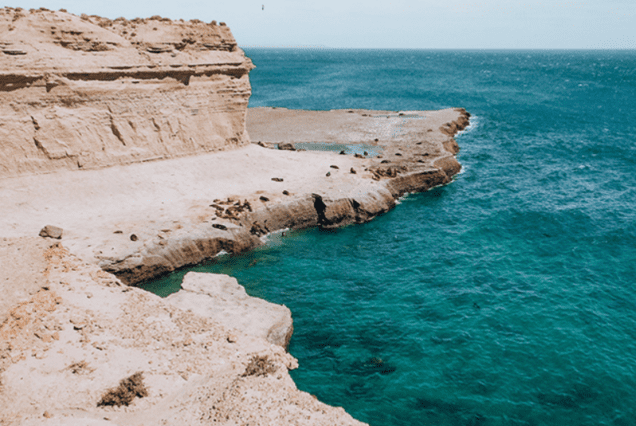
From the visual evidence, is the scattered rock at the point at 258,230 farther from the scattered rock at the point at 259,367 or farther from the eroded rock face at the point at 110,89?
the scattered rock at the point at 259,367

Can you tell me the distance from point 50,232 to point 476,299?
2586cm

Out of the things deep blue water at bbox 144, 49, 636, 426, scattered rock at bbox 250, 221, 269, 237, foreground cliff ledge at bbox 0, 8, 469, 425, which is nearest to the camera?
foreground cliff ledge at bbox 0, 8, 469, 425

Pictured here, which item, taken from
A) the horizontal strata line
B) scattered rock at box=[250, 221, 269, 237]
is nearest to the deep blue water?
scattered rock at box=[250, 221, 269, 237]

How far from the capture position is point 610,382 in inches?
771

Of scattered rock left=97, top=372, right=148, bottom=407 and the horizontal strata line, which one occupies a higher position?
the horizontal strata line

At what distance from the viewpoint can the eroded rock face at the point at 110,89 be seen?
3091 centimetres

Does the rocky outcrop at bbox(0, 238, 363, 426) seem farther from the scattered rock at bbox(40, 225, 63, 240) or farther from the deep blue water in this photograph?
the scattered rock at bbox(40, 225, 63, 240)

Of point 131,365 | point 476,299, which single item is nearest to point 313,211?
point 476,299

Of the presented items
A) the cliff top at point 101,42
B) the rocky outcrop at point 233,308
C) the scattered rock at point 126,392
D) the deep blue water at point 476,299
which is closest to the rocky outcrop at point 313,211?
the deep blue water at point 476,299

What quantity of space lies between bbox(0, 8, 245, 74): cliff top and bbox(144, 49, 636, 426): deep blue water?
700 inches

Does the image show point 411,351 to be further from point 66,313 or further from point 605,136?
point 605,136

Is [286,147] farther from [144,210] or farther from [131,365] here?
[131,365]

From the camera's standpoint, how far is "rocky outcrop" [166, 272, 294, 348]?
2062 cm

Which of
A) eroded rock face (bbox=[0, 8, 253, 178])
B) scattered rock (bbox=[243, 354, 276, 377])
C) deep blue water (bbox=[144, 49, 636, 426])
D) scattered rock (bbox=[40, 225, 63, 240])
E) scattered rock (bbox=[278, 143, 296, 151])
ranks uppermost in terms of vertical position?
eroded rock face (bbox=[0, 8, 253, 178])
